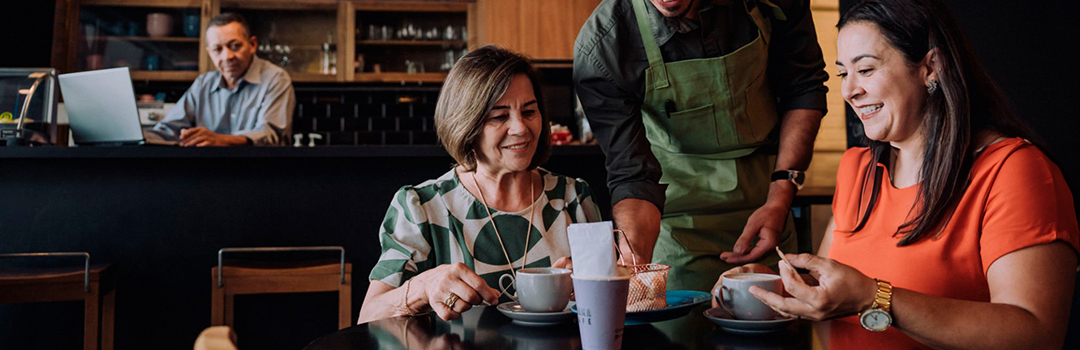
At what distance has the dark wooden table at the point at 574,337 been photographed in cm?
96

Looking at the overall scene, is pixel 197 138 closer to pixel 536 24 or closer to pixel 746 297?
pixel 746 297

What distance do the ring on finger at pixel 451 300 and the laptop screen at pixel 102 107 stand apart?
7.63 feet

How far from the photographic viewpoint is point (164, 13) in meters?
5.20

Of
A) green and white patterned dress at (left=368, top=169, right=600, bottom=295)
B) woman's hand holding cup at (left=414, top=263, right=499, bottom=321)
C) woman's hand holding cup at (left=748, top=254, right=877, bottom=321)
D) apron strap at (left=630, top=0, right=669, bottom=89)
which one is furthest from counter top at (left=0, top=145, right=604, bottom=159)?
woman's hand holding cup at (left=748, top=254, right=877, bottom=321)

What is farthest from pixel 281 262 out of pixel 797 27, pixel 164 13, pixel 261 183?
pixel 164 13

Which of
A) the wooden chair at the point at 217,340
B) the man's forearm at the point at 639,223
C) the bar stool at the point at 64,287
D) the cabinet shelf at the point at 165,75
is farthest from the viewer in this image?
the cabinet shelf at the point at 165,75

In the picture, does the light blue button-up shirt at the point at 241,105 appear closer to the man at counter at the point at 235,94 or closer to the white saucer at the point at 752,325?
the man at counter at the point at 235,94

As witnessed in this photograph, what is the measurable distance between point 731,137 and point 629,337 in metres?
0.97

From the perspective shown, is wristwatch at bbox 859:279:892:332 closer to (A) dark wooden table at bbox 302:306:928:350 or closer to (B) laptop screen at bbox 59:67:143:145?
(A) dark wooden table at bbox 302:306:928:350

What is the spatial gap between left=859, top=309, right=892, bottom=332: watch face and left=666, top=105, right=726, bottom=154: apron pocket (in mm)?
965

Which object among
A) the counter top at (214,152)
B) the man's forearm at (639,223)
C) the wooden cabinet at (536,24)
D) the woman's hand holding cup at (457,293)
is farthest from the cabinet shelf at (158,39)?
the woman's hand holding cup at (457,293)

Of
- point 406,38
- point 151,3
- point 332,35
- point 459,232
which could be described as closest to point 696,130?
point 459,232

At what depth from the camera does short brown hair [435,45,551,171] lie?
156 cm

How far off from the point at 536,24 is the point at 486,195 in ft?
12.6
